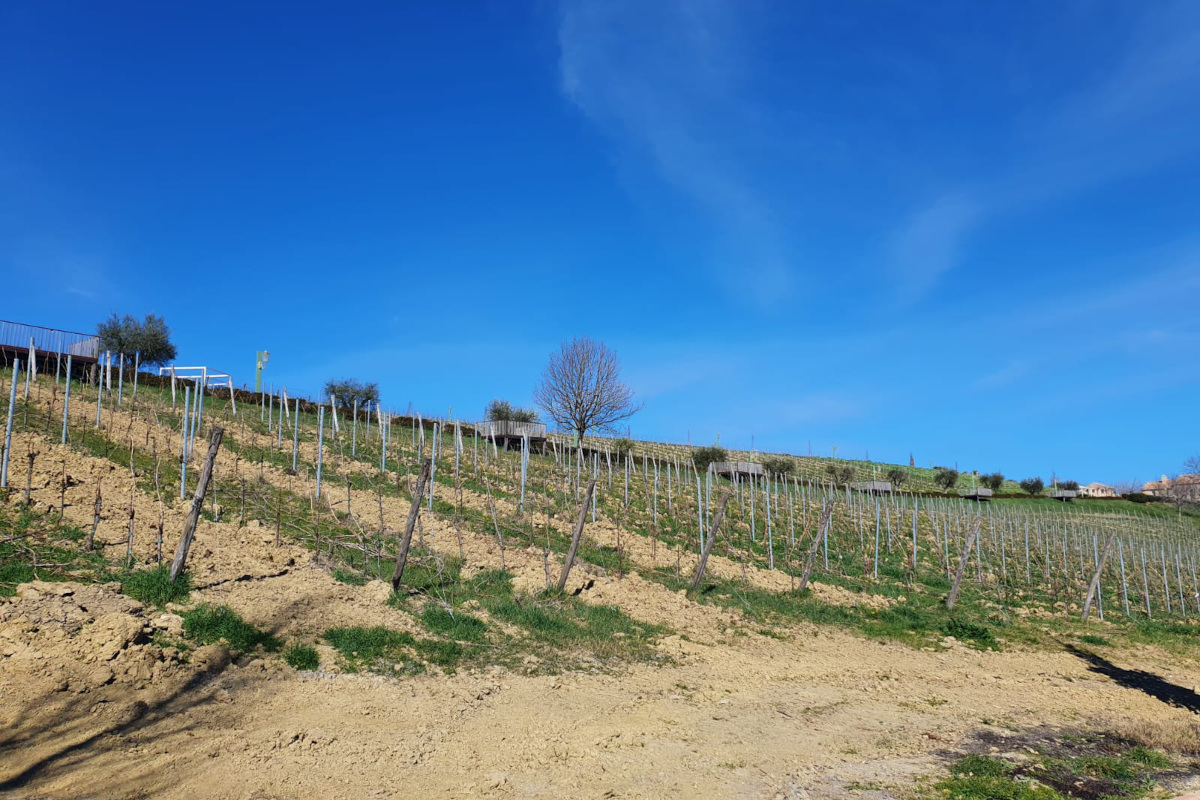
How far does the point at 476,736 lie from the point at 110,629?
4.09 m

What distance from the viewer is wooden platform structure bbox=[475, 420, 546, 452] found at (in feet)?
122

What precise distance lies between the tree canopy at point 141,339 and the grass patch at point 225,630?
3360 cm

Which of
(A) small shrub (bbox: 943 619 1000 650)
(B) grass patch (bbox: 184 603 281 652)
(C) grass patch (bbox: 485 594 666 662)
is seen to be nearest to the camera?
(B) grass patch (bbox: 184 603 281 652)

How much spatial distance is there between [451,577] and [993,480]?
5970 cm

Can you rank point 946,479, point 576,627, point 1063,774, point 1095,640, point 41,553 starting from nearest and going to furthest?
point 1063,774, point 41,553, point 576,627, point 1095,640, point 946,479

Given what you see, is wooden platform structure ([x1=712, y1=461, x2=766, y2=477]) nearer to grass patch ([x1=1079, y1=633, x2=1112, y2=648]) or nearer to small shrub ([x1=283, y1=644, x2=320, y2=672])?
grass patch ([x1=1079, y1=633, x2=1112, y2=648])

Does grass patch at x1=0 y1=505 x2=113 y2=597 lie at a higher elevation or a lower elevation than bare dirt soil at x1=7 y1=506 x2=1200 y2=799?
higher

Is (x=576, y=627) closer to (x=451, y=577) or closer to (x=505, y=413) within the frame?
(x=451, y=577)

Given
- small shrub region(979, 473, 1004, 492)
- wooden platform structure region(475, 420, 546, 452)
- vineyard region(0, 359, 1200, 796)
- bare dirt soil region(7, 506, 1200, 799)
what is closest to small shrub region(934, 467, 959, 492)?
small shrub region(979, 473, 1004, 492)

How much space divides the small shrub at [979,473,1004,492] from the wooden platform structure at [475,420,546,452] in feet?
137

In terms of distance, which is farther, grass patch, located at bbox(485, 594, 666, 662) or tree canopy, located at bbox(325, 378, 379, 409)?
tree canopy, located at bbox(325, 378, 379, 409)

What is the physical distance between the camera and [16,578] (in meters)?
8.71

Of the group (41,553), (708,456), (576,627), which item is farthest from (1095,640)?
(708,456)

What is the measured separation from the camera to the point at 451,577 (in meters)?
13.0
